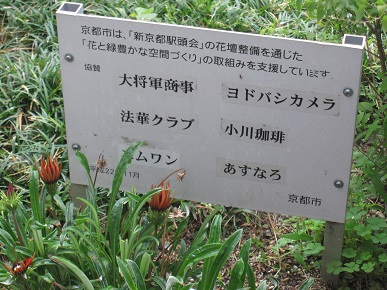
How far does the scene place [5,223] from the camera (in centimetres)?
314

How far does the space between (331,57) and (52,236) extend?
1.26m

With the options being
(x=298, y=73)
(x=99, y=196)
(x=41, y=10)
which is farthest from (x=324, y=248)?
(x=41, y=10)

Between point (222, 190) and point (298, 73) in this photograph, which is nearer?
point (298, 73)

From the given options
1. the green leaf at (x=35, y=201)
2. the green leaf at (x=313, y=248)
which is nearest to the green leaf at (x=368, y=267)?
the green leaf at (x=313, y=248)

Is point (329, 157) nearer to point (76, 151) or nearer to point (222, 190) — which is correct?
point (222, 190)

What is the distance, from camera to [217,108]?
10.6ft

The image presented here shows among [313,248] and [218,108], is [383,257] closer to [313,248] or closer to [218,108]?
[313,248]

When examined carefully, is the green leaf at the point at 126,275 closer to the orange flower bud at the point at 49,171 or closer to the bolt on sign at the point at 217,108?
the orange flower bud at the point at 49,171

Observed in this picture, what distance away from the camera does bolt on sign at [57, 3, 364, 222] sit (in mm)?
3086

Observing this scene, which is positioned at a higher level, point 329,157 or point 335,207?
point 329,157

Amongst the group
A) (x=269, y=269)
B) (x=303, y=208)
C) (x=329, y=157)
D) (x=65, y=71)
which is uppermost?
(x=65, y=71)

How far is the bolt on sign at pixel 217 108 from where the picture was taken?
3.09m

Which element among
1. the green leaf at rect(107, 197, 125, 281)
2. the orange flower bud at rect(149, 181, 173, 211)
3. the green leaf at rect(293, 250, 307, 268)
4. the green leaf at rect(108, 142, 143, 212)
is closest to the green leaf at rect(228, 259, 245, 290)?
the orange flower bud at rect(149, 181, 173, 211)

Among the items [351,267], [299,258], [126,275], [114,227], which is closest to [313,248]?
[299,258]
